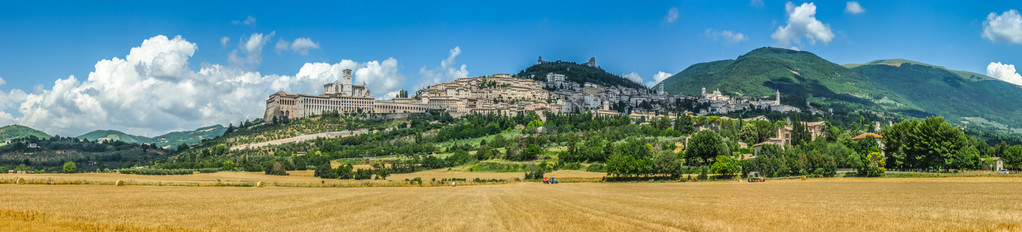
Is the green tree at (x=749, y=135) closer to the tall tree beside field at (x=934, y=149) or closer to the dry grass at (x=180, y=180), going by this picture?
the tall tree beside field at (x=934, y=149)

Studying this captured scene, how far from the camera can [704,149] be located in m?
77.2

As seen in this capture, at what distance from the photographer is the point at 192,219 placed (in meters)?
17.3

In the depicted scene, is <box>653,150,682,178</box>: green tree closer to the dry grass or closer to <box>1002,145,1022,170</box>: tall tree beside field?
the dry grass

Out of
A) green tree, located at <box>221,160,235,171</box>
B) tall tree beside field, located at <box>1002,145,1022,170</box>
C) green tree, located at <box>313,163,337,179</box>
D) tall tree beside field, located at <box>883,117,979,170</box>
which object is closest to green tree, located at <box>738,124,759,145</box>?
tall tree beside field, located at <box>883,117,979,170</box>

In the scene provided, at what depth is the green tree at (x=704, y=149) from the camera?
7738cm

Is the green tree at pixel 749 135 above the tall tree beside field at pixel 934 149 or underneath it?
above

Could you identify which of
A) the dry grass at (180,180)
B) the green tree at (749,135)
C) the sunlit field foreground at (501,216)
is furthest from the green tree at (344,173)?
the green tree at (749,135)

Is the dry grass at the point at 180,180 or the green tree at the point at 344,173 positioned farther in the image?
the green tree at the point at 344,173

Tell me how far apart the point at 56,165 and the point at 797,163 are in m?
148

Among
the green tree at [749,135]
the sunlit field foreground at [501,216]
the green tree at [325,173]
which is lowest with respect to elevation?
the green tree at [325,173]

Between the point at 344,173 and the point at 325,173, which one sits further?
the point at 325,173

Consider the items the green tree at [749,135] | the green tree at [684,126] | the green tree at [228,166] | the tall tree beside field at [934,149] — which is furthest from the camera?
the green tree at [684,126]

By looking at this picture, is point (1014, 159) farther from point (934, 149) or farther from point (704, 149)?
point (704, 149)

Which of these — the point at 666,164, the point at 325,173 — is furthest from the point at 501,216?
the point at 325,173
